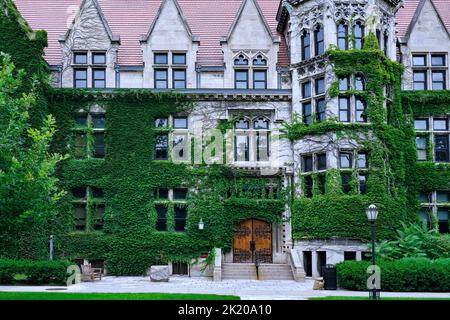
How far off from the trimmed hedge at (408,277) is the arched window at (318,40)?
1274 centimetres

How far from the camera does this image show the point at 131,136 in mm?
32062

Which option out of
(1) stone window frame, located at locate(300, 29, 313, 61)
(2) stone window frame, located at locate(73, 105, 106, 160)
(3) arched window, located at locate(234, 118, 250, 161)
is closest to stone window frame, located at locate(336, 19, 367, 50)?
(1) stone window frame, located at locate(300, 29, 313, 61)

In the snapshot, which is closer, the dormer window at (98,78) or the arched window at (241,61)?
the dormer window at (98,78)

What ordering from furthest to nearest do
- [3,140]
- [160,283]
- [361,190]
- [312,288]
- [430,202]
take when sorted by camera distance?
[430,202] < [361,190] < [160,283] < [312,288] < [3,140]

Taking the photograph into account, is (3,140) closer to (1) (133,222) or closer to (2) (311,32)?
(1) (133,222)

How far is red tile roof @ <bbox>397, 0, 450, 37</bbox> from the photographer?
118ft

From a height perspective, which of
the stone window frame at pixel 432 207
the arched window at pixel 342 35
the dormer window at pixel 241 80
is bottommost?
the stone window frame at pixel 432 207

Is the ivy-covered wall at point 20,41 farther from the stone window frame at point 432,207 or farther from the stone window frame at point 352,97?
the stone window frame at point 432,207

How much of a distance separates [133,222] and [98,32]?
11136 mm

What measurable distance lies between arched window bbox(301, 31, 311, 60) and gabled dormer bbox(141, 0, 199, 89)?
237 inches

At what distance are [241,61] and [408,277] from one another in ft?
51.6

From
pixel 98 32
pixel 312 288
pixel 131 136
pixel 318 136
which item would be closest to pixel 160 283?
pixel 312 288

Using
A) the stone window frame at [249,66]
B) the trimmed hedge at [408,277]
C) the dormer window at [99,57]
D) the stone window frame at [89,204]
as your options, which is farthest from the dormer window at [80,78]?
the trimmed hedge at [408,277]

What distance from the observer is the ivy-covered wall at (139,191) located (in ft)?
102
